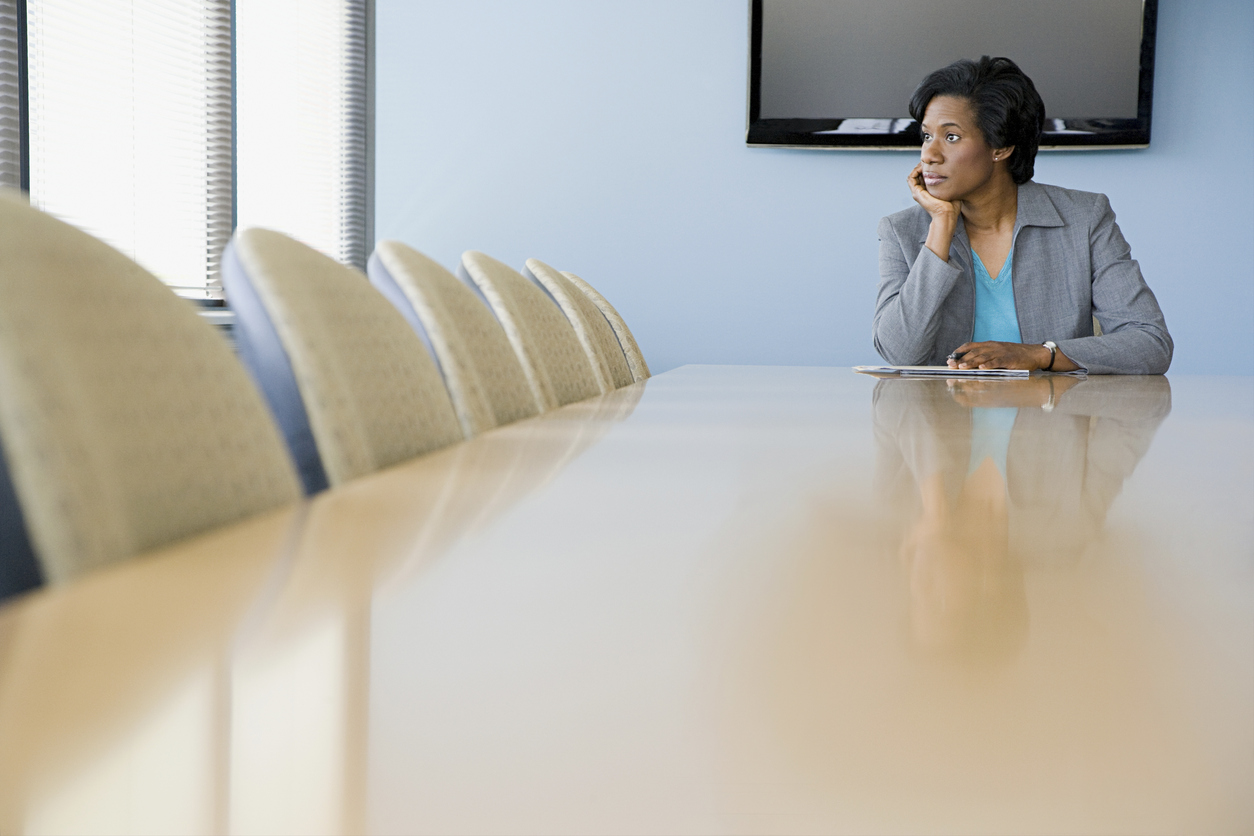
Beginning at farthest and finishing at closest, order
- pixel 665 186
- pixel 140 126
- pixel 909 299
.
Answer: pixel 665 186
pixel 140 126
pixel 909 299

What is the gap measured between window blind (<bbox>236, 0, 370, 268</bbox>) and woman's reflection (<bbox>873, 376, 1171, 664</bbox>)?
2683 millimetres

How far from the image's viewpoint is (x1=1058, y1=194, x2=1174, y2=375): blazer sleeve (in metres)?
1.69

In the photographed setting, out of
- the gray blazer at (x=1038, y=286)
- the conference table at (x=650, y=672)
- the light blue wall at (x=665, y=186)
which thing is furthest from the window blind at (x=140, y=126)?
the conference table at (x=650, y=672)

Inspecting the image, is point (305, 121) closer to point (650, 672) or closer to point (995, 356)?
point (995, 356)

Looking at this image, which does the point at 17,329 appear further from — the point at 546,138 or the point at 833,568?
the point at 546,138

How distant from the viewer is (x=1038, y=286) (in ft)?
6.32

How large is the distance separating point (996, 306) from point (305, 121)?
244 cm

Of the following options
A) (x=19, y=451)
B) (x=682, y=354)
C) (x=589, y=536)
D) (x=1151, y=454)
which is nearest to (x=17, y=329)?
(x=19, y=451)

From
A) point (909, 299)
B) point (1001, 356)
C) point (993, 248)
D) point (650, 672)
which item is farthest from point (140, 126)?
point (650, 672)

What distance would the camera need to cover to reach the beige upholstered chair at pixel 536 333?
4.39ft

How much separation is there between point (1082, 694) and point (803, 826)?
0.08m

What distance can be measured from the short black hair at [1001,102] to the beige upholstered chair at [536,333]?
3.24 ft

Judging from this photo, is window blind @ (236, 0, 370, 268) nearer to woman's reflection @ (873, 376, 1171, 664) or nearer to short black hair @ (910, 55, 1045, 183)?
short black hair @ (910, 55, 1045, 183)

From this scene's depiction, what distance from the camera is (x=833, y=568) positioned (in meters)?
0.31
